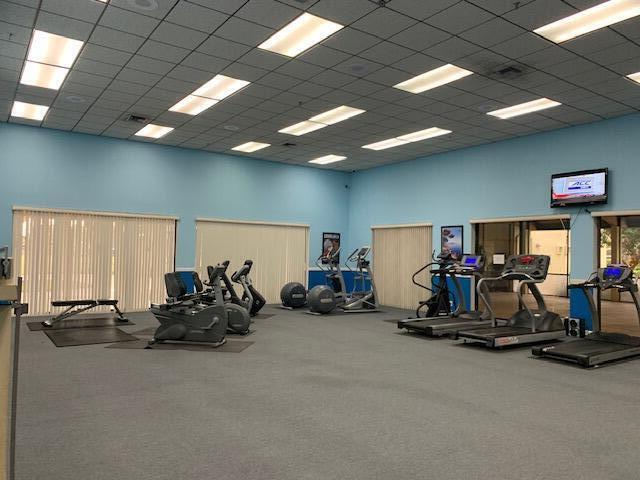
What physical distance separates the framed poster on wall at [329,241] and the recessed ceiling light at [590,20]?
835 cm

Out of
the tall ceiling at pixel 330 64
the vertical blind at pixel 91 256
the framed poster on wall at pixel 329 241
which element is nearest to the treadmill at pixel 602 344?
the tall ceiling at pixel 330 64

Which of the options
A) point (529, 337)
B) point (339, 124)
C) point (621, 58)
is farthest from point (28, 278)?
point (621, 58)

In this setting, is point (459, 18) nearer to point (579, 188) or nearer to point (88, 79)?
point (579, 188)

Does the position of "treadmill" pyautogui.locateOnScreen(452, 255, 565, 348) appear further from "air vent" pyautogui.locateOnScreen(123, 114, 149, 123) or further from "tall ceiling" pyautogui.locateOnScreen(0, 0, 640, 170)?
"air vent" pyautogui.locateOnScreen(123, 114, 149, 123)

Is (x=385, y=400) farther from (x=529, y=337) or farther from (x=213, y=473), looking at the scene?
(x=529, y=337)

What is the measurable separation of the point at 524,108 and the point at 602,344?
3.76m

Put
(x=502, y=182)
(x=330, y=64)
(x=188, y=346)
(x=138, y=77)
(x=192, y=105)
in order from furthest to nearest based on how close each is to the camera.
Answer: (x=502, y=182)
(x=192, y=105)
(x=138, y=77)
(x=188, y=346)
(x=330, y=64)

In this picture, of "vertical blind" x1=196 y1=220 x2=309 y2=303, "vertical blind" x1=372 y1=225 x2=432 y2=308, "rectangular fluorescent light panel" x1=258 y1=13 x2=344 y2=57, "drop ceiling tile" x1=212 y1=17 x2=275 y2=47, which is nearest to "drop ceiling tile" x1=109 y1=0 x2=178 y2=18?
"drop ceiling tile" x1=212 y1=17 x2=275 y2=47

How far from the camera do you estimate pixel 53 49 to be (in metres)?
5.99

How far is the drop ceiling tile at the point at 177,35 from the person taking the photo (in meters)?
5.29

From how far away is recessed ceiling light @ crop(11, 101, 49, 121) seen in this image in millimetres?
8133

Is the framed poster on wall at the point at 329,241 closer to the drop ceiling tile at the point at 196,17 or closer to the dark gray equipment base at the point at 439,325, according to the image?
the dark gray equipment base at the point at 439,325

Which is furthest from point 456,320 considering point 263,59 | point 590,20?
point 263,59

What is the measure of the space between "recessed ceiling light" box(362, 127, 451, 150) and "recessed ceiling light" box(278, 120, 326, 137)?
5.33 feet
